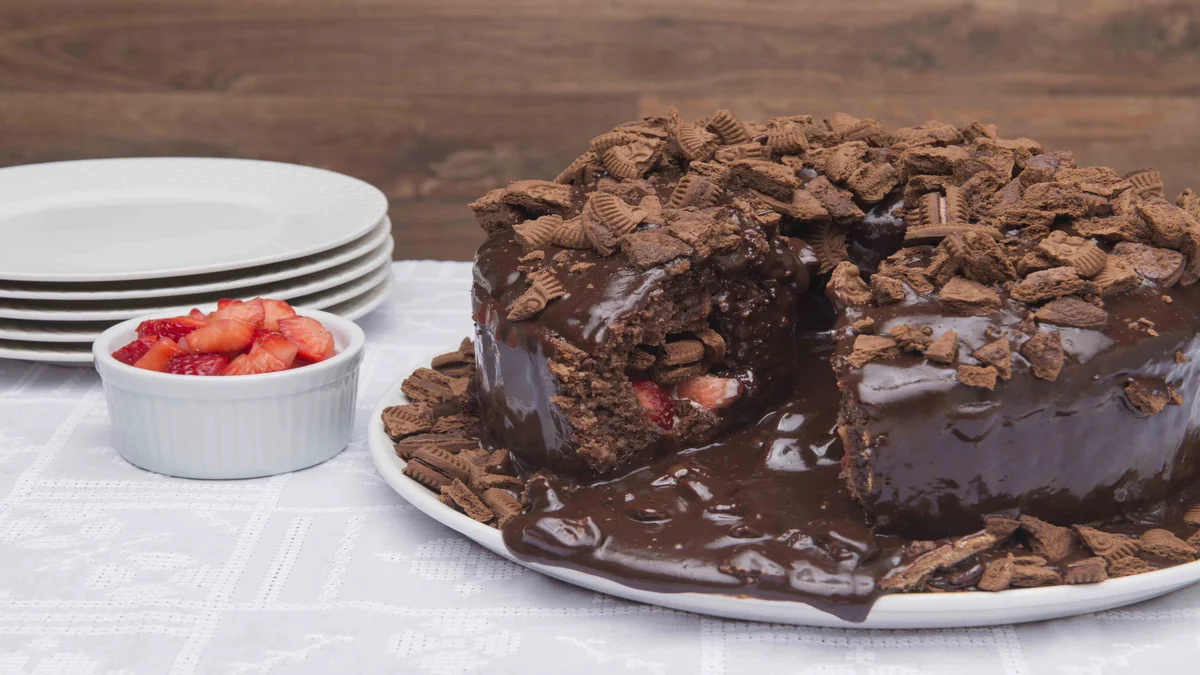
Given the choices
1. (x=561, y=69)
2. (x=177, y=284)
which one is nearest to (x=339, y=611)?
(x=177, y=284)

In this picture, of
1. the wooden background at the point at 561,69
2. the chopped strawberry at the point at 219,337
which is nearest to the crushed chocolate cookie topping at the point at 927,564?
the chopped strawberry at the point at 219,337

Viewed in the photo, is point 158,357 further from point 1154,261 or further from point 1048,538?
point 1154,261

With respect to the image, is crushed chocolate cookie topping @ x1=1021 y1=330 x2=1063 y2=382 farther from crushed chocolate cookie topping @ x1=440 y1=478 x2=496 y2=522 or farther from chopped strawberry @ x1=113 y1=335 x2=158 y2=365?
chopped strawberry @ x1=113 y1=335 x2=158 y2=365

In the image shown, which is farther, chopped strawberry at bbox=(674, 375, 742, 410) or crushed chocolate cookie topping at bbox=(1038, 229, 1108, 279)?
chopped strawberry at bbox=(674, 375, 742, 410)

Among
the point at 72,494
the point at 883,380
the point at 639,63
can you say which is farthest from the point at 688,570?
the point at 639,63

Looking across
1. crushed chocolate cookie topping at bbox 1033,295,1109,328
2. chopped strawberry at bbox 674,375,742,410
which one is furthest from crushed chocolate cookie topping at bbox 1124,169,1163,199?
chopped strawberry at bbox 674,375,742,410

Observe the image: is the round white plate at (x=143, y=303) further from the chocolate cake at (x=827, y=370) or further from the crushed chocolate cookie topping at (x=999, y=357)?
the crushed chocolate cookie topping at (x=999, y=357)
